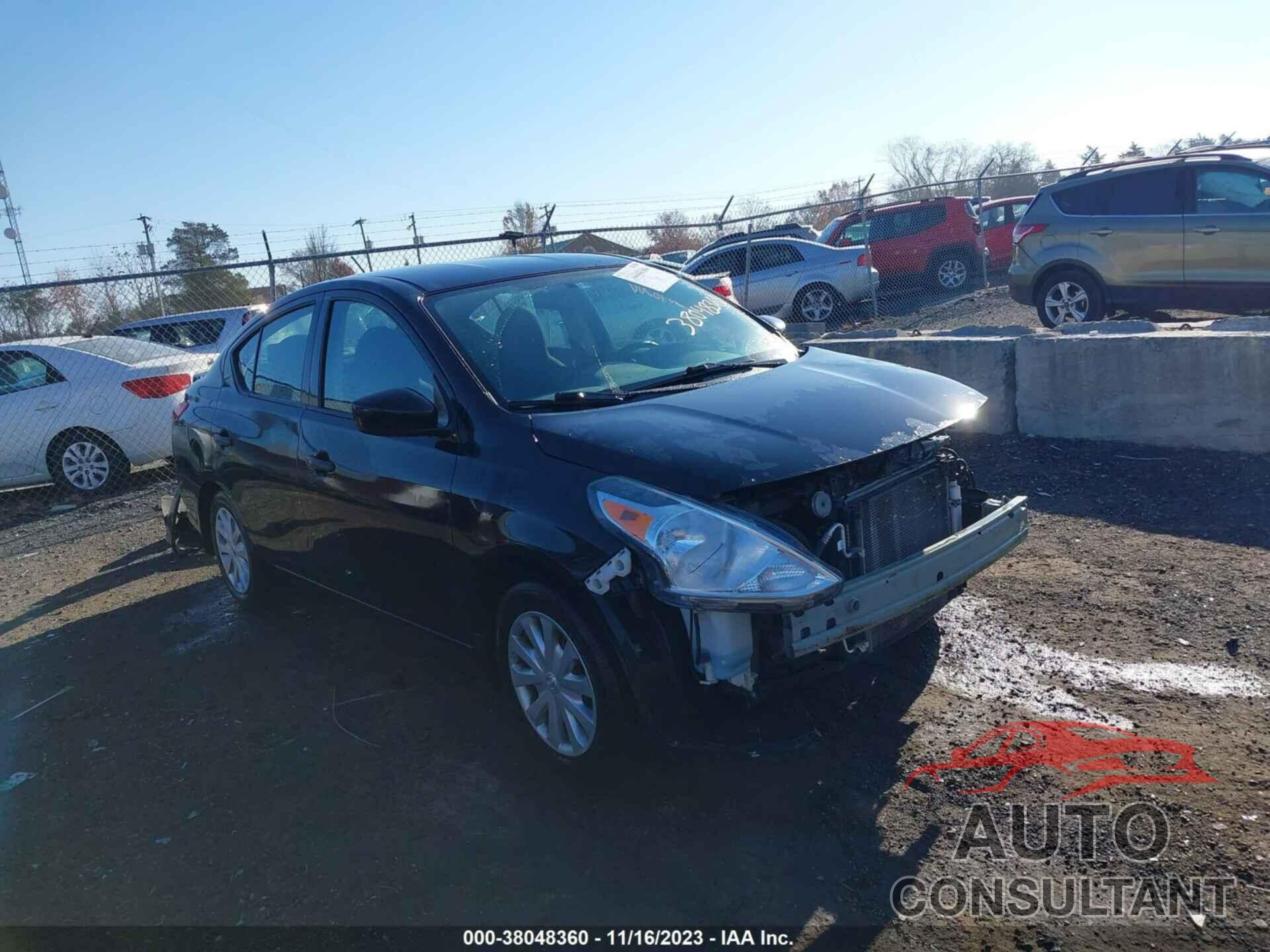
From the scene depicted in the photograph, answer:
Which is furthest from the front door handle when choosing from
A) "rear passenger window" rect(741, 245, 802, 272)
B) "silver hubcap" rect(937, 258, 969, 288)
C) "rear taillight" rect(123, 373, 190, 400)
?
"silver hubcap" rect(937, 258, 969, 288)

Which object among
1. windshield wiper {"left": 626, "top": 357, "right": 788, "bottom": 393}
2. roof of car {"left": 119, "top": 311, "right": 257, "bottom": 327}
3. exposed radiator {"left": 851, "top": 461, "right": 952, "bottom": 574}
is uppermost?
roof of car {"left": 119, "top": 311, "right": 257, "bottom": 327}

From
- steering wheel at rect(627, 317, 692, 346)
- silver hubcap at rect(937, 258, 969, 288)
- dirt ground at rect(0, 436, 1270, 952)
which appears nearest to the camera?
Answer: dirt ground at rect(0, 436, 1270, 952)

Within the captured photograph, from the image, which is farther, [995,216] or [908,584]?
[995,216]

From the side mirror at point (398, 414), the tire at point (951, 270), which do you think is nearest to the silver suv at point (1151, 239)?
the tire at point (951, 270)

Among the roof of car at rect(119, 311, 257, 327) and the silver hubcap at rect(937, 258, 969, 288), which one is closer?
the roof of car at rect(119, 311, 257, 327)

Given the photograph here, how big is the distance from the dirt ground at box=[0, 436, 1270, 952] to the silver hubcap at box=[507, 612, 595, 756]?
151 millimetres

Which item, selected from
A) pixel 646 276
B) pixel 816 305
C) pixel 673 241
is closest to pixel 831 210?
pixel 673 241

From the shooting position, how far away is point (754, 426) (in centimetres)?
344

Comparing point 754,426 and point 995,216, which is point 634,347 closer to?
point 754,426

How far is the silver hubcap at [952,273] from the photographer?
17875 mm

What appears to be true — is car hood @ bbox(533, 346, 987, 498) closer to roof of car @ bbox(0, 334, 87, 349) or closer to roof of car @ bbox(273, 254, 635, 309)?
roof of car @ bbox(273, 254, 635, 309)

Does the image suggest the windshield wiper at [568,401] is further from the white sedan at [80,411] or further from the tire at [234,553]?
the white sedan at [80,411]

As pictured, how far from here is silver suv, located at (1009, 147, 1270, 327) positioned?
32.0ft

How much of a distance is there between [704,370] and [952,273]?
49.8 feet
